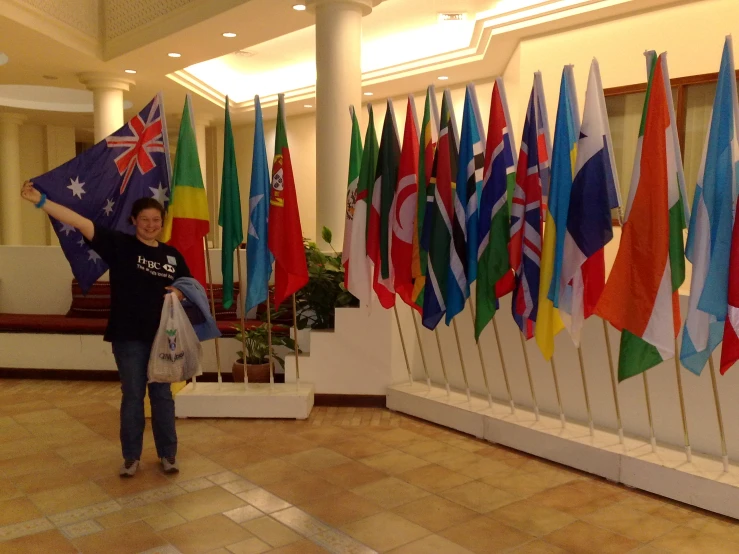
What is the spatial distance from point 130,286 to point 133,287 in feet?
0.05

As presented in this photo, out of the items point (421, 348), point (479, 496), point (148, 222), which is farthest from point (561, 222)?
point (148, 222)

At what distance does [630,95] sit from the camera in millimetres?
6766

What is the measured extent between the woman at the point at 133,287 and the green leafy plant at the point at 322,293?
1712 mm

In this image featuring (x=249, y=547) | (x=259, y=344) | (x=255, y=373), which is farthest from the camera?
(x=259, y=344)

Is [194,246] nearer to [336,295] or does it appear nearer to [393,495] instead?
[336,295]

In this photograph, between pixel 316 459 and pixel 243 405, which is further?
pixel 243 405

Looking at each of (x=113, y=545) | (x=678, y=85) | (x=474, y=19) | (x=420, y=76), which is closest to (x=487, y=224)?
(x=113, y=545)

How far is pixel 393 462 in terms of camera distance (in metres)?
3.88

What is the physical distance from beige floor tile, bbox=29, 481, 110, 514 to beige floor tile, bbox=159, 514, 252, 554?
586 mm

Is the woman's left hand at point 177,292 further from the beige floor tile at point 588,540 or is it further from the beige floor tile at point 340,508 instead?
the beige floor tile at point 588,540

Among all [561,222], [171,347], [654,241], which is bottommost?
[171,347]

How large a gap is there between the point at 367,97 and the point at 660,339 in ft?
24.8

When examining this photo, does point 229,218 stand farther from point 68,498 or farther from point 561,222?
point 561,222

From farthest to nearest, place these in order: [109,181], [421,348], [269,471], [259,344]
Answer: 1. [259,344]
2. [421,348]
3. [109,181]
4. [269,471]
